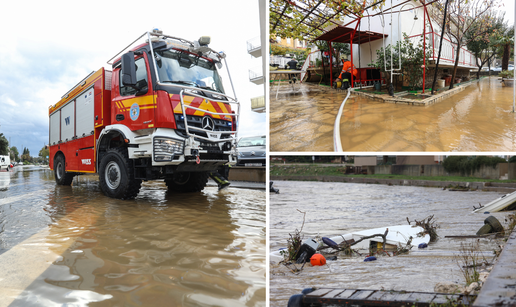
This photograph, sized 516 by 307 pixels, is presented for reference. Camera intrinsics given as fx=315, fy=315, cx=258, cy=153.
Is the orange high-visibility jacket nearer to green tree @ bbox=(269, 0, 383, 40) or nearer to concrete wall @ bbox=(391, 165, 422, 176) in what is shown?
green tree @ bbox=(269, 0, 383, 40)

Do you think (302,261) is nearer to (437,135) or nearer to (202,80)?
(437,135)

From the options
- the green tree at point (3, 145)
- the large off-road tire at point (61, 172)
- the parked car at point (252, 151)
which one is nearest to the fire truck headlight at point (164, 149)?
the large off-road tire at point (61, 172)

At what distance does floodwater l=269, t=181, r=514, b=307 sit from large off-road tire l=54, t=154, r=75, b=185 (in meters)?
5.28

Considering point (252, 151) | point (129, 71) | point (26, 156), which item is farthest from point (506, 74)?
point (26, 156)

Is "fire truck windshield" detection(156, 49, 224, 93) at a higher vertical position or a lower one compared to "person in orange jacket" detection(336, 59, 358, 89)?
higher

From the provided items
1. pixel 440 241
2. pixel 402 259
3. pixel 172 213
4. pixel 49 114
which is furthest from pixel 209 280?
pixel 49 114

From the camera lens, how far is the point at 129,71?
4.58 m

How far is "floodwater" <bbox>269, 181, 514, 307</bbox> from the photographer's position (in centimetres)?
307

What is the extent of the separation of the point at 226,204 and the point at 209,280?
125 inches

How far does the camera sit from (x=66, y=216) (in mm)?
4352

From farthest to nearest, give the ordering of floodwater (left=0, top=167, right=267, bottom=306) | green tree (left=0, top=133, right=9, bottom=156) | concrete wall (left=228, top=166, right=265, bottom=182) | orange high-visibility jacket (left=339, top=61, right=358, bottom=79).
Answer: green tree (left=0, top=133, right=9, bottom=156), concrete wall (left=228, top=166, right=265, bottom=182), orange high-visibility jacket (left=339, top=61, right=358, bottom=79), floodwater (left=0, top=167, right=267, bottom=306)

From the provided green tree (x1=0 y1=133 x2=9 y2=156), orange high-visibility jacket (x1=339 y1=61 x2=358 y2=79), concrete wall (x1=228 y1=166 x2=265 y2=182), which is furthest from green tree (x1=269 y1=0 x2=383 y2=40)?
green tree (x1=0 y1=133 x2=9 y2=156)

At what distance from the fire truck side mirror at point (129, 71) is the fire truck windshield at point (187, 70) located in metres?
0.37

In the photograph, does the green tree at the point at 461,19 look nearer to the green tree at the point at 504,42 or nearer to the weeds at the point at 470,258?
the green tree at the point at 504,42
